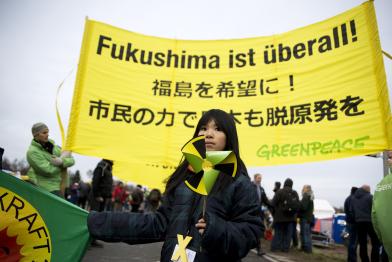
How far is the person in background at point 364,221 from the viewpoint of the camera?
6.55 meters

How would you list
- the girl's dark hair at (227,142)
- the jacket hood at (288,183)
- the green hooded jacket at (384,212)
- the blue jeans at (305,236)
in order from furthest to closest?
the blue jeans at (305,236), the jacket hood at (288,183), the green hooded jacket at (384,212), the girl's dark hair at (227,142)

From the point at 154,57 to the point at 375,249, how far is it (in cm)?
573

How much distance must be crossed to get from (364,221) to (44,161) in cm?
604

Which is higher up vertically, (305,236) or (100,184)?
(100,184)

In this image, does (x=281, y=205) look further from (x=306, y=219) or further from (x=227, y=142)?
(x=227, y=142)

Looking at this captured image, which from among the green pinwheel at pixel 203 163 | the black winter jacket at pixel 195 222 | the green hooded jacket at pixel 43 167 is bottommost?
the black winter jacket at pixel 195 222

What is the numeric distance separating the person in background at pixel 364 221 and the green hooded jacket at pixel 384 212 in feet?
14.8

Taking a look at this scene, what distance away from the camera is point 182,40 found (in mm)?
4941

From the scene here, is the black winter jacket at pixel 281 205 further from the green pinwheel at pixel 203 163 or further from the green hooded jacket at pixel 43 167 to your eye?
the green pinwheel at pixel 203 163

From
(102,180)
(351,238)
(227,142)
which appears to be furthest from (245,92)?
(351,238)

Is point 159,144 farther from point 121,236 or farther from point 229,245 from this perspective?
point 229,245

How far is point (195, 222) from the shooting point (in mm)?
1859

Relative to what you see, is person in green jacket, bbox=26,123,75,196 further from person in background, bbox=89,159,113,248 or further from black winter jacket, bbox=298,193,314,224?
black winter jacket, bbox=298,193,314,224

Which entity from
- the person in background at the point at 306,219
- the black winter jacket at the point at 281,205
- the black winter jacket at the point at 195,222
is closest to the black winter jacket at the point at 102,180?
the black winter jacket at the point at 281,205
